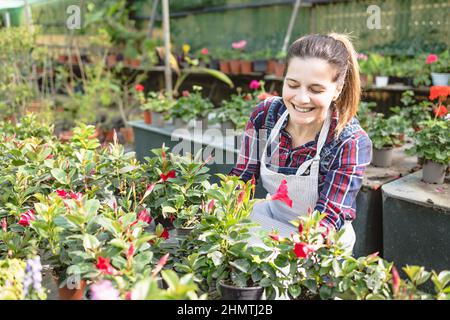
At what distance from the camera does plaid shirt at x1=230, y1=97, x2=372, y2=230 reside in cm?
159

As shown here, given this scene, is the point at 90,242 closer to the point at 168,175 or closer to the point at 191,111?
the point at 168,175

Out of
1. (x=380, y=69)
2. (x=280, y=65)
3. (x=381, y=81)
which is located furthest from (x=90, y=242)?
(x=280, y=65)

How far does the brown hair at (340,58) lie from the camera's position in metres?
1.57

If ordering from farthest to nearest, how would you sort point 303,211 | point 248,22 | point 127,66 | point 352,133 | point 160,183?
point 127,66, point 248,22, point 303,211, point 352,133, point 160,183

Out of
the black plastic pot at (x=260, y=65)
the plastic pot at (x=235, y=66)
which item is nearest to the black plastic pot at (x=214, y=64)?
the plastic pot at (x=235, y=66)

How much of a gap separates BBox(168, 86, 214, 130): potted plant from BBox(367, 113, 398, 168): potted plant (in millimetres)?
1434

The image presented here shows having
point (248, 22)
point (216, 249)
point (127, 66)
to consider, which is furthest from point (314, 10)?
point (216, 249)

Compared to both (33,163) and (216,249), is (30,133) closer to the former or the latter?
(33,163)

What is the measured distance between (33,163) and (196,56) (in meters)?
4.93

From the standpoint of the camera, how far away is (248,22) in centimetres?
620

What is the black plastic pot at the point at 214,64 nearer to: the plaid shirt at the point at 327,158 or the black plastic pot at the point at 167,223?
the plaid shirt at the point at 327,158

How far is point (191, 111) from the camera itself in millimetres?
3727

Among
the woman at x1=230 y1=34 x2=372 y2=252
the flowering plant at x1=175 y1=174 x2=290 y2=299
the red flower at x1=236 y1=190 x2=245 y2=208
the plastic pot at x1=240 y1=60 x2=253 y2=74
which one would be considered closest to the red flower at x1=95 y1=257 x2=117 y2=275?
the flowering plant at x1=175 y1=174 x2=290 y2=299

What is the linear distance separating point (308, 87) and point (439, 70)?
271cm
